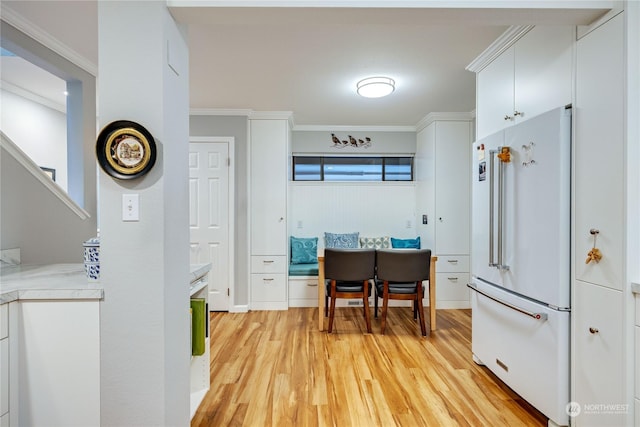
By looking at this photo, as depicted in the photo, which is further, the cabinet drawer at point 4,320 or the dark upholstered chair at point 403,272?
the dark upholstered chair at point 403,272

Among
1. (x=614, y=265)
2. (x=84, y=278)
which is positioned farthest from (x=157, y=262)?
(x=614, y=265)

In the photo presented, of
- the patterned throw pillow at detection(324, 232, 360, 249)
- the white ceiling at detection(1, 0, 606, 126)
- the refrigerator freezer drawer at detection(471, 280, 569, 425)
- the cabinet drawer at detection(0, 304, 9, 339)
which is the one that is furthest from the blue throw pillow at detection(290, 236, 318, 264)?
the cabinet drawer at detection(0, 304, 9, 339)

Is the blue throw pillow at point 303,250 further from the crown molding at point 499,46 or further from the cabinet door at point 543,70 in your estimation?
the cabinet door at point 543,70

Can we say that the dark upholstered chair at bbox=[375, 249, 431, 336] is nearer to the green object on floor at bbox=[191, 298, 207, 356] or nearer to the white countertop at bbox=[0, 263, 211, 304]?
the green object on floor at bbox=[191, 298, 207, 356]

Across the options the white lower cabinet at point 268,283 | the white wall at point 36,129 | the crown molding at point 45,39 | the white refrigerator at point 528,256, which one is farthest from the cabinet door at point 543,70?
the white wall at point 36,129

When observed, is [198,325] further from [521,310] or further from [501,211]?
[501,211]

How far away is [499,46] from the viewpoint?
Answer: 213 centimetres

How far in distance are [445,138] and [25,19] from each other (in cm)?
405

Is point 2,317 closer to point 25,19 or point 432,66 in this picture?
point 25,19

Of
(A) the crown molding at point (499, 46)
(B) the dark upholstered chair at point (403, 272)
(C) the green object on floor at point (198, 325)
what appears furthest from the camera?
(B) the dark upholstered chair at point (403, 272)

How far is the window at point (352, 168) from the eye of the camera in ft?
15.4

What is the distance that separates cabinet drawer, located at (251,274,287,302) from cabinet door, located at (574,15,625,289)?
9.81 ft

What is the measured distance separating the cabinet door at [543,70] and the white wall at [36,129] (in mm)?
5031

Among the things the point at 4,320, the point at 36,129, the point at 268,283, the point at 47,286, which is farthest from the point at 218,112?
the point at 4,320
